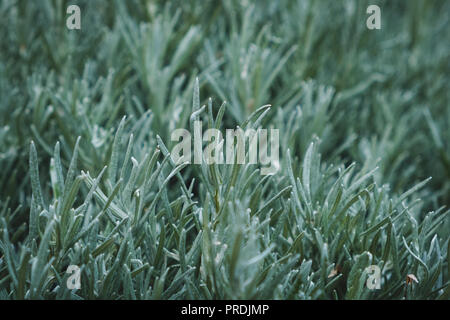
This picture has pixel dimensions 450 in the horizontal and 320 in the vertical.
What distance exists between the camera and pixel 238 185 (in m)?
0.67

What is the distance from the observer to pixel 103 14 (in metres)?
1.23

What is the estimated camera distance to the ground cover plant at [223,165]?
0.63 meters

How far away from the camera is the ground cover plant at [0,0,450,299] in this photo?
0.63 meters

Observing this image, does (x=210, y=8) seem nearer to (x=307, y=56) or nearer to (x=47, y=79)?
(x=307, y=56)

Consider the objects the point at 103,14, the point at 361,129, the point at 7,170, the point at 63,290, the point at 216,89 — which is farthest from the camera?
the point at 103,14

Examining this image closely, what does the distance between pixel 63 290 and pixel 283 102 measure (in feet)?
2.02

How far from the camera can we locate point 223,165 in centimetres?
67

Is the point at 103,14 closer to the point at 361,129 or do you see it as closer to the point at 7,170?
the point at 7,170

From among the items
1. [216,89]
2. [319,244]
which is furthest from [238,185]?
[216,89]

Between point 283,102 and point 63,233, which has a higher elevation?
point 283,102

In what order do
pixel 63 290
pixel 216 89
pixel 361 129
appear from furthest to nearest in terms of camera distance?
pixel 361 129 < pixel 216 89 < pixel 63 290
